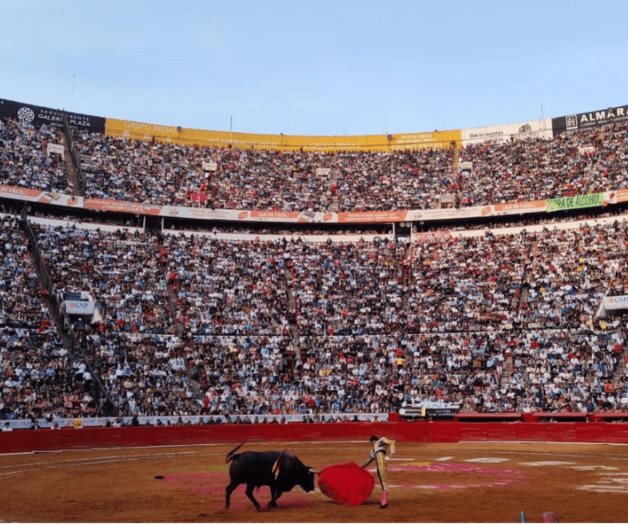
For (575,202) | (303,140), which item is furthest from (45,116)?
(575,202)

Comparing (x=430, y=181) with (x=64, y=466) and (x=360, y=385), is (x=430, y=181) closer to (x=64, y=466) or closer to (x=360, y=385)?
(x=360, y=385)

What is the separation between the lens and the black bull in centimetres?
1334

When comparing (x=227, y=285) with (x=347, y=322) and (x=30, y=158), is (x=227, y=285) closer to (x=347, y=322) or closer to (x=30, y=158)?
(x=347, y=322)

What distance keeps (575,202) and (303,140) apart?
2447cm

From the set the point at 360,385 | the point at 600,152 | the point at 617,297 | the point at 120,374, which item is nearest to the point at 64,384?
the point at 120,374

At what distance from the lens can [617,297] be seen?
40.1 m

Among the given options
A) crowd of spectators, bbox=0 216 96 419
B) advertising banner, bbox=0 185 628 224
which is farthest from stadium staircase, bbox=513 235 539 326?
crowd of spectators, bbox=0 216 96 419

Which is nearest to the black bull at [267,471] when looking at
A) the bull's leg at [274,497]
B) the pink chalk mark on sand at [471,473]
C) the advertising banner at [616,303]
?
the bull's leg at [274,497]

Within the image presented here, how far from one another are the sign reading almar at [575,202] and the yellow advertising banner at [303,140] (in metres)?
14.1

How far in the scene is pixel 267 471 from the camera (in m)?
13.4

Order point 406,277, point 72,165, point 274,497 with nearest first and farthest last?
point 274,497
point 406,277
point 72,165

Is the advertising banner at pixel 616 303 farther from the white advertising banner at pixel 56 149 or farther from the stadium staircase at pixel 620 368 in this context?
the white advertising banner at pixel 56 149

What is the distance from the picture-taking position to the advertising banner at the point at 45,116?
168 feet

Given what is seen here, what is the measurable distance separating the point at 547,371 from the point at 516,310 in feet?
18.3
